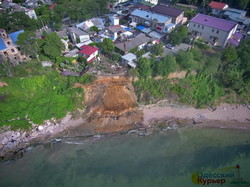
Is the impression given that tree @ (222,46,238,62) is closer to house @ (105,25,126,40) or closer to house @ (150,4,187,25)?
house @ (150,4,187,25)

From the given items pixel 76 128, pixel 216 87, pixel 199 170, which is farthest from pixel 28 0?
pixel 199 170

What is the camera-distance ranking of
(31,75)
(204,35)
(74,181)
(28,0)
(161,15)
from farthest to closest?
(28,0) < (161,15) < (204,35) < (31,75) < (74,181)

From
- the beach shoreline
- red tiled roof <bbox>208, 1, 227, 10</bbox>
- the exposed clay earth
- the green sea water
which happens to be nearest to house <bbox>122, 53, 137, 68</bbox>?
the exposed clay earth

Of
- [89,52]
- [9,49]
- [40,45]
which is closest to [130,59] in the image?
[89,52]

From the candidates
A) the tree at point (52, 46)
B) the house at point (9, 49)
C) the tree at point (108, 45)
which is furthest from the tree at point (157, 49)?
the house at point (9, 49)

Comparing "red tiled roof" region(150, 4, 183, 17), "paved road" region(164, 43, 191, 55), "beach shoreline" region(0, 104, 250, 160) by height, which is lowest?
"beach shoreline" region(0, 104, 250, 160)

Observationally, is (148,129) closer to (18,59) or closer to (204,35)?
(204,35)
